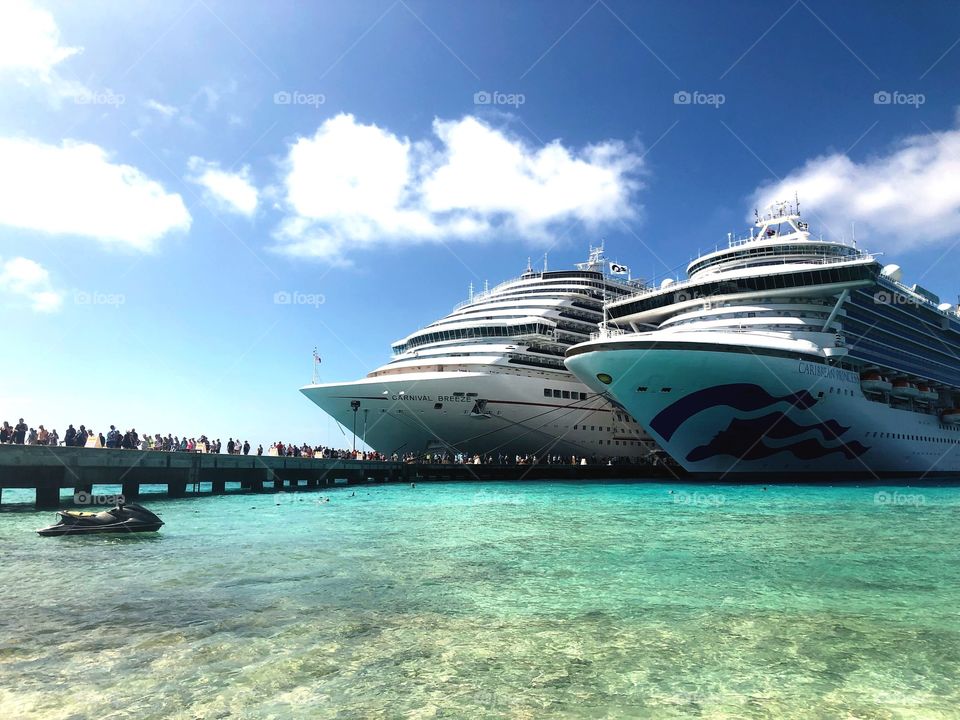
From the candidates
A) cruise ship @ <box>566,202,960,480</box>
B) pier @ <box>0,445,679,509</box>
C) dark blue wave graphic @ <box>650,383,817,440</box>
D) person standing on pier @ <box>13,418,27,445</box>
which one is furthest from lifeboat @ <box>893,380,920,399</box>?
person standing on pier @ <box>13,418,27,445</box>

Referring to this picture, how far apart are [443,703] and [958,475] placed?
6491 centimetres

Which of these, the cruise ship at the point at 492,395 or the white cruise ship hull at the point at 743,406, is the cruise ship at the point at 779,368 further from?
the cruise ship at the point at 492,395

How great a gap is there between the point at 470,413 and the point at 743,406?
17.7 m

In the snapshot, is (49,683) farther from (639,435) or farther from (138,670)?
(639,435)

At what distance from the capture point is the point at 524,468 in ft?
153

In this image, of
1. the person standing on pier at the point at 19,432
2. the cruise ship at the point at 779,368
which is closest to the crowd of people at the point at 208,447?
the person standing on pier at the point at 19,432

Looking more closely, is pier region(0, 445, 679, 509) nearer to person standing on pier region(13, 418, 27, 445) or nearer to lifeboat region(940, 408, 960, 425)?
Result: person standing on pier region(13, 418, 27, 445)

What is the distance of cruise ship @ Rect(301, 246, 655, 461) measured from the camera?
1681 inches

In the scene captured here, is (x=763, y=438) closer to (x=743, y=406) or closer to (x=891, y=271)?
(x=743, y=406)

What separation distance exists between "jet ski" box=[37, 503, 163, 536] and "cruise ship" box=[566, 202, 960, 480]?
78.7 ft

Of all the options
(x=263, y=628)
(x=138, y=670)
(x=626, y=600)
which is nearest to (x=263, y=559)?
(x=263, y=628)

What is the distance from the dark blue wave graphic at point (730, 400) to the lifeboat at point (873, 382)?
728cm

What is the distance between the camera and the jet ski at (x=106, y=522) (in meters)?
16.0

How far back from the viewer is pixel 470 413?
140 feet
